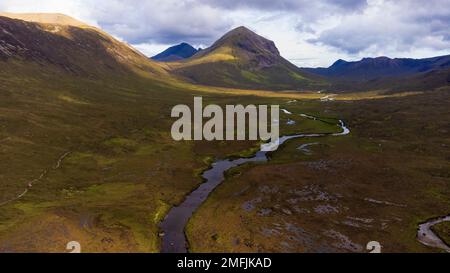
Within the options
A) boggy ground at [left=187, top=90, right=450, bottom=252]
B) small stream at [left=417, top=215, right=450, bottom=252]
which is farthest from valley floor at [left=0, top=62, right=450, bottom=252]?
small stream at [left=417, top=215, right=450, bottom=252]

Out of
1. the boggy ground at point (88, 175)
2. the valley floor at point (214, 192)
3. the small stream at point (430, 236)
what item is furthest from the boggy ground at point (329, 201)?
the boggy ground at point (88, 175)

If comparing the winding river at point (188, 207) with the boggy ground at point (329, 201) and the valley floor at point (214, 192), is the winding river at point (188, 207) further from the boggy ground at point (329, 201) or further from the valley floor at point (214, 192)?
the boggy ground at point (329, 201)

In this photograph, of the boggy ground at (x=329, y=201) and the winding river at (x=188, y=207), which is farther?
the boggy ground at (x=329, y=201)

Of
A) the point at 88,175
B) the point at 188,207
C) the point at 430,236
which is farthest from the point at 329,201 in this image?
the point at 88,175

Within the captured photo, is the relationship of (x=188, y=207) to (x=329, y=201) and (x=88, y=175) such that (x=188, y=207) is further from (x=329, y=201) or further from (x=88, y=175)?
(x=88, y=175)

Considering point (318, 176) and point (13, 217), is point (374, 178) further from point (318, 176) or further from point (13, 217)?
point (13, 217)
